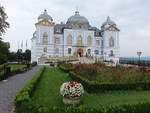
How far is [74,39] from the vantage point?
2121 inches

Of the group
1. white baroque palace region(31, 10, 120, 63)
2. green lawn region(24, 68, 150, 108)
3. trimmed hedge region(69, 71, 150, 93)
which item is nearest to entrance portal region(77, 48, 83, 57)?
white baroque palace region(31, 10, 120, 63)

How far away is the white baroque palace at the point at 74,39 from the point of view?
167 ft

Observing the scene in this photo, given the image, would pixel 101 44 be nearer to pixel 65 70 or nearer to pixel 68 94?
pixel 65 70

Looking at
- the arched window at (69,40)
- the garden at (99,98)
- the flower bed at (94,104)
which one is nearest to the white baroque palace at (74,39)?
Result: the arched window at (69,40)

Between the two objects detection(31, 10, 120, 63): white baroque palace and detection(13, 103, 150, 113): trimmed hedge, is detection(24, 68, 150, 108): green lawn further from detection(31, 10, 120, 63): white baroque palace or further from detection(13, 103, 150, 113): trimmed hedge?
detection(31, 10, 120, 63): white baroque palace

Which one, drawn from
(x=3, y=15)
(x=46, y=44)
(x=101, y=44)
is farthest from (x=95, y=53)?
(x=3, y=15)

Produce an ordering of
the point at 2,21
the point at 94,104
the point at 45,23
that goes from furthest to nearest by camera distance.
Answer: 1. the point at 45,23
2. the point at 2,21
3. the point at 94,104

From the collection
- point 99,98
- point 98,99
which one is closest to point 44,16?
point 99,98

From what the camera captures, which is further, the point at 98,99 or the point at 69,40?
the point at 69,40

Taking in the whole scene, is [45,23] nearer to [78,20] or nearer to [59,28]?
[59,28]

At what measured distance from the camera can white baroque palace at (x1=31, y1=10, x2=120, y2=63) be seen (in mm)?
51000

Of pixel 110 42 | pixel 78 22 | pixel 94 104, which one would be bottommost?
pixel 94 104

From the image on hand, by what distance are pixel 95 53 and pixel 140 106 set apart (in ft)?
164

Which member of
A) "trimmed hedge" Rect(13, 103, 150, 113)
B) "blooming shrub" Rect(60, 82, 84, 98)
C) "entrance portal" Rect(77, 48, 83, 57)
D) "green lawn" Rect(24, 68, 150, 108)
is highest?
"entrance portal" Rect(77, 48, 83, 57)
